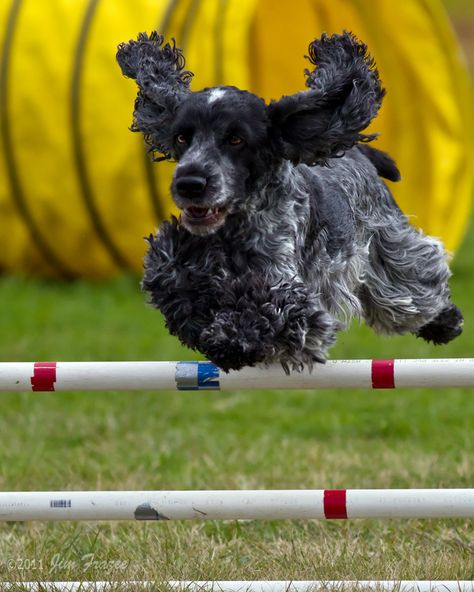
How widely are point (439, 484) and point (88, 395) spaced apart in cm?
241

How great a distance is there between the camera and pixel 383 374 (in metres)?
2.88

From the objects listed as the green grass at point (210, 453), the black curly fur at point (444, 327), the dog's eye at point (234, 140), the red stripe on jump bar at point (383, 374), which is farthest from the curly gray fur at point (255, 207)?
the green grass at point (210, 453)

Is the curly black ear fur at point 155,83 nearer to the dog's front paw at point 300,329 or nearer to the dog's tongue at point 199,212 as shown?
the dog's tongue at point 199,212

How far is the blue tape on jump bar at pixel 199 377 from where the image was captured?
2.86 metres

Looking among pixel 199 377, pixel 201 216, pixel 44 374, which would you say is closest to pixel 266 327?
pixel 199 377

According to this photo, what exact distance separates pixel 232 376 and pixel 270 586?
1.65 feet

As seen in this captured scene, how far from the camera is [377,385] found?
2879mm

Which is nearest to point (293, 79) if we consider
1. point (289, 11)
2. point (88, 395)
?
point (289, 11)

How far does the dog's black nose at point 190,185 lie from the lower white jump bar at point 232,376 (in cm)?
37

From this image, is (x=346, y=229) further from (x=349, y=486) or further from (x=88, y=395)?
(x=88, y=395)

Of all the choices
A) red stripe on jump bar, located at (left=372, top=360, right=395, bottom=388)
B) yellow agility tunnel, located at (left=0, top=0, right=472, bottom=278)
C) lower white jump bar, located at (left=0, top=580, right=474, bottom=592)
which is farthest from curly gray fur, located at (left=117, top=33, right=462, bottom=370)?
yellow agility tunnel, located at (left=0, top=0, right=472, bottom=278)

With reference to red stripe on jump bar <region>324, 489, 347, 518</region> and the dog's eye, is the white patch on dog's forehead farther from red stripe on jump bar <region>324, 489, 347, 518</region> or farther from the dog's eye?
red stripe on jump bar <region>324, 489, 347, 518</region>

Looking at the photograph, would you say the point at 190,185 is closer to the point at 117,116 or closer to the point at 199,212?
the point at 199,212

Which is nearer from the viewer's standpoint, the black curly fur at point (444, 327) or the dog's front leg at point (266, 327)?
the dog's front leg at point (266, 327)
